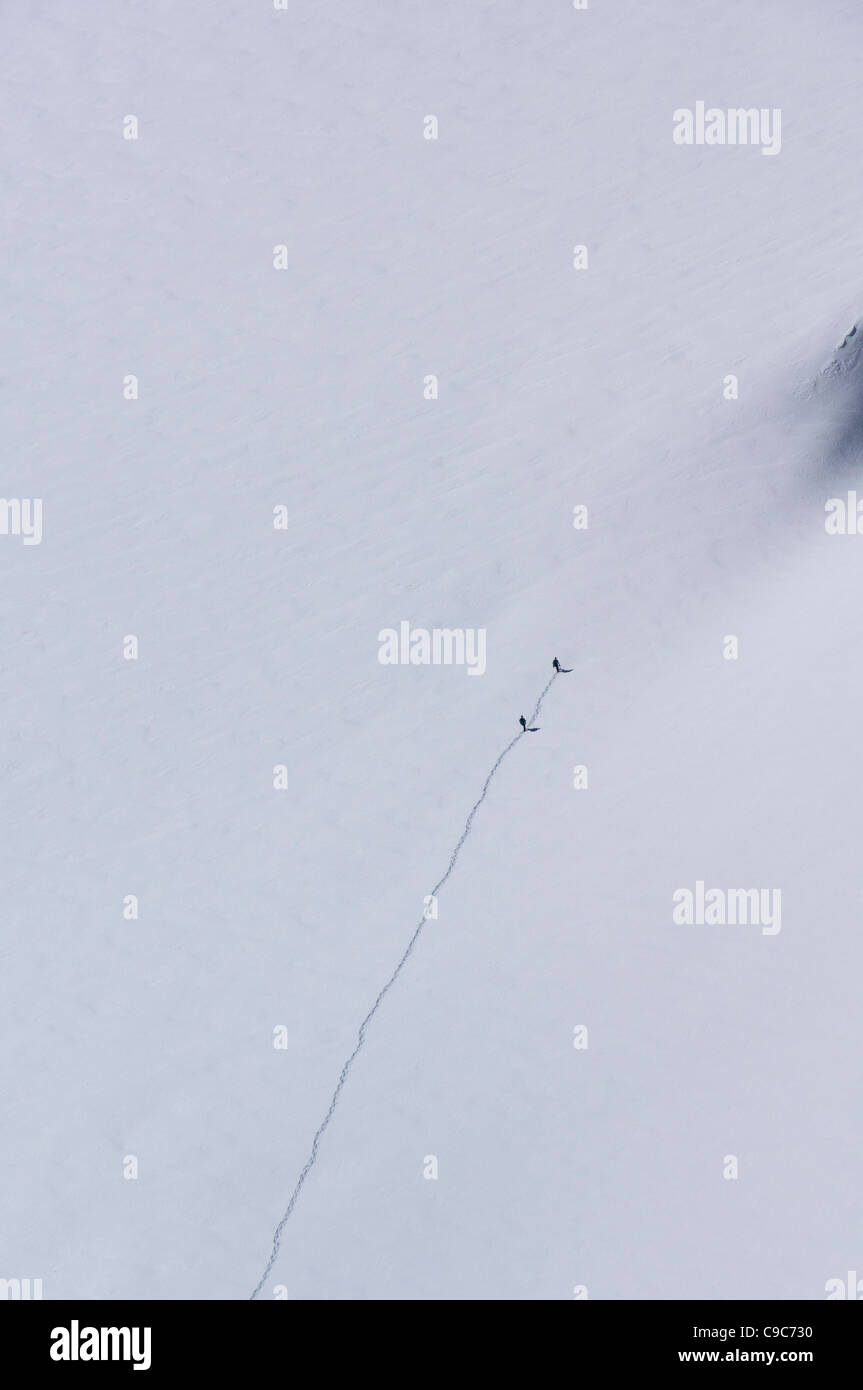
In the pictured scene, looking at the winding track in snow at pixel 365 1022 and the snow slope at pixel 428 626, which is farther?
the snow slope at pixel 428 626

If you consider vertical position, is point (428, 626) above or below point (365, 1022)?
above

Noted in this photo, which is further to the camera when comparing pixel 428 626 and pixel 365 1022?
pixel 428 626

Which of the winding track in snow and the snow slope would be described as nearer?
the winding track in snow
